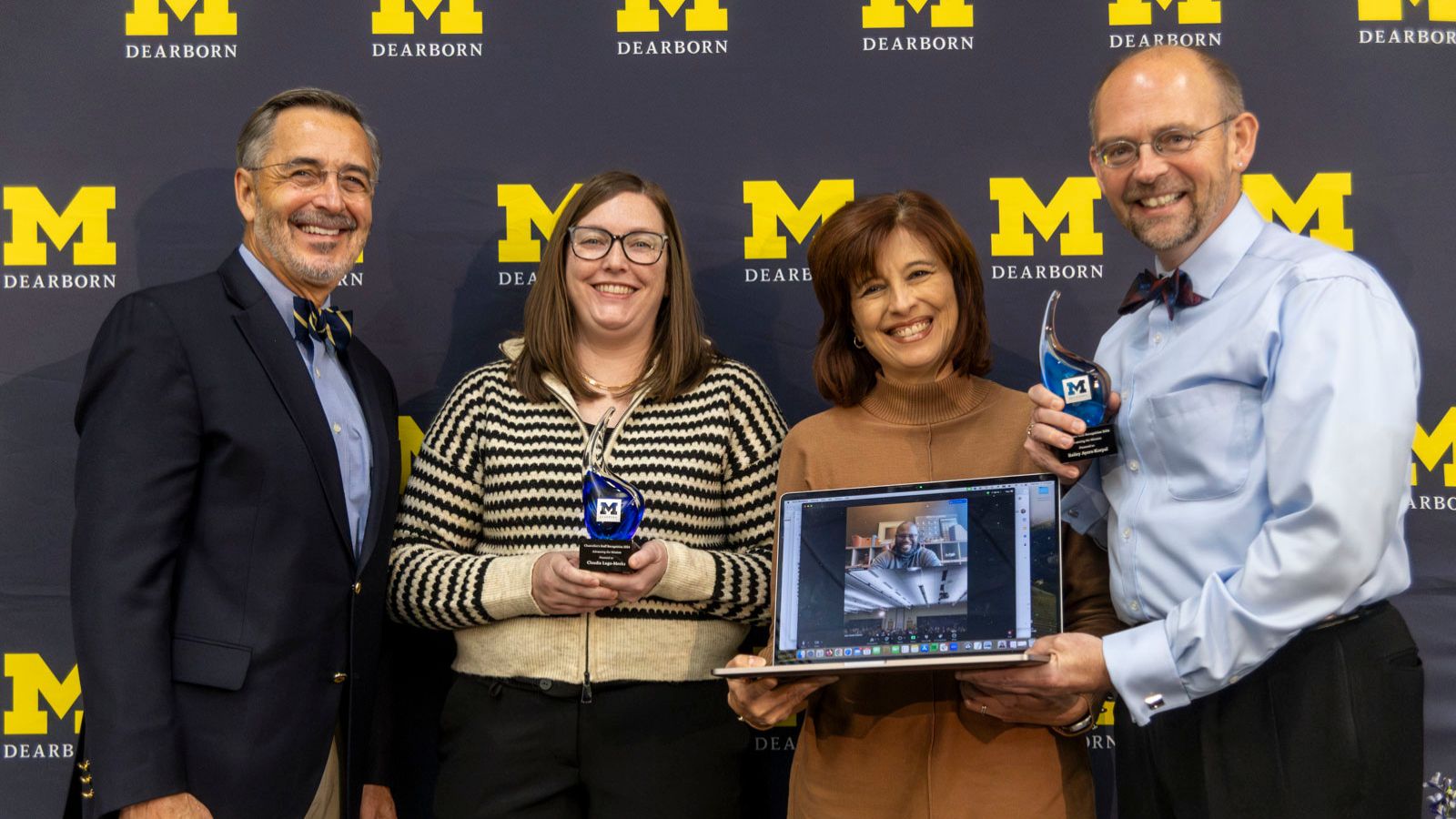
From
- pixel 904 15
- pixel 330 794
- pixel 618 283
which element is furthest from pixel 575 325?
pixel 904 15

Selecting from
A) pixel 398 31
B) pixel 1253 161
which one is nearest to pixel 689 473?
pixel 398 31

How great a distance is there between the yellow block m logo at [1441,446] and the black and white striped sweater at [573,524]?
1.66 metres

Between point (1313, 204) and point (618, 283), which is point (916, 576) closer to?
point (618, 283)

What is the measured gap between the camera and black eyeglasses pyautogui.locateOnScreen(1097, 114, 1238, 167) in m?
2.06

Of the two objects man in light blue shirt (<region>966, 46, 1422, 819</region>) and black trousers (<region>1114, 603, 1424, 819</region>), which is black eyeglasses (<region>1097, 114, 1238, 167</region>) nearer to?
man in light blue shirt (<region>966, 46, 1422, 819</region>)

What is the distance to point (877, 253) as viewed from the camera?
7.66 feet

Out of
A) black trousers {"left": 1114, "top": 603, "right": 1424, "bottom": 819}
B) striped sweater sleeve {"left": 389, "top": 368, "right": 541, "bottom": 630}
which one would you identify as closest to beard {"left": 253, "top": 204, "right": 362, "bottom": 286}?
striped sweater sleeve {"left": 389, "top": 368, "right": 541, "bottom": 630}

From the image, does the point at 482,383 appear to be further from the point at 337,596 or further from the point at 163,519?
the point at 163,519

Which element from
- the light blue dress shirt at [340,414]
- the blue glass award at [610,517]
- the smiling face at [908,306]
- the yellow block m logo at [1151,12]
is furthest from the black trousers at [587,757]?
the yellow block m logo at [1151,12]

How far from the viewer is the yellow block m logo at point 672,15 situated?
3.14 meters

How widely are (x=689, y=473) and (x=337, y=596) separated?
74 cm

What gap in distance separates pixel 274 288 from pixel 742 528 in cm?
110

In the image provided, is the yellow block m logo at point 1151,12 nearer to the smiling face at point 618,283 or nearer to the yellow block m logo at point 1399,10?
the yellow block m logo at point 1399,10

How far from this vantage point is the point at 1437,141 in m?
3.04
